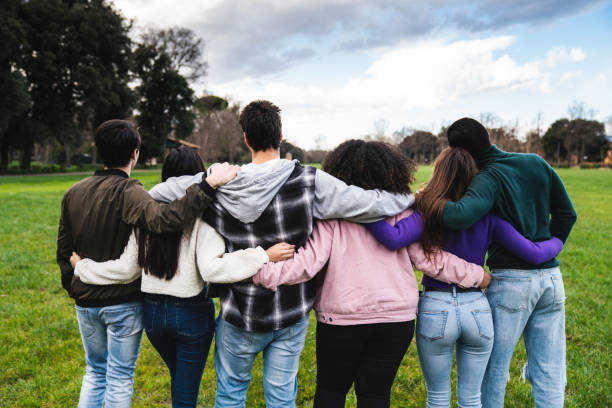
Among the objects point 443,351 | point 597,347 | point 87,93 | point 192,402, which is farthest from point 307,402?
point 87,93

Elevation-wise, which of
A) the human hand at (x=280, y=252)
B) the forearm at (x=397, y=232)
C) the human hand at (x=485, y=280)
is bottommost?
the human hand at (x=485, y=280)

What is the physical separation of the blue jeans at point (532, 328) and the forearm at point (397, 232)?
601mm

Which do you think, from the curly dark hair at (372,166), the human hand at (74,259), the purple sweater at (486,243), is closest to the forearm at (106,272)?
the human hand at (74,259)

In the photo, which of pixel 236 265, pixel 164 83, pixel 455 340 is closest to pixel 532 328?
pixel 455 340

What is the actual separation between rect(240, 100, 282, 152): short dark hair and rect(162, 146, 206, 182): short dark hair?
0.44m

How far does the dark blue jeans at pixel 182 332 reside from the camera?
2146 millimetres

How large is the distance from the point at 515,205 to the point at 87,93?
3577 centimetres

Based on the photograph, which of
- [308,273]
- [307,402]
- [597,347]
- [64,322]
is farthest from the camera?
[64,322]

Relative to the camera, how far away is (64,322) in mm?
4688

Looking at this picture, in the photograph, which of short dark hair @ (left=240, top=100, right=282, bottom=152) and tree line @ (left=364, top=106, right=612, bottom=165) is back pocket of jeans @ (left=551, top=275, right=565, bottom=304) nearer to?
short dark hair @ (left=240, top=100, right=282, bottom=152)

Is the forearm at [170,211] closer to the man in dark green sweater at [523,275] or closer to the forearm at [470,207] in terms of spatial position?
the forearm at [470,207]

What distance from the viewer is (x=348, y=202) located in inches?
77.4

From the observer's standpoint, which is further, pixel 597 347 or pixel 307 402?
pixel 597 347

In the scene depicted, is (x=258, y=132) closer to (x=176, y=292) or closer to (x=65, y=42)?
(x=176, y=292)
